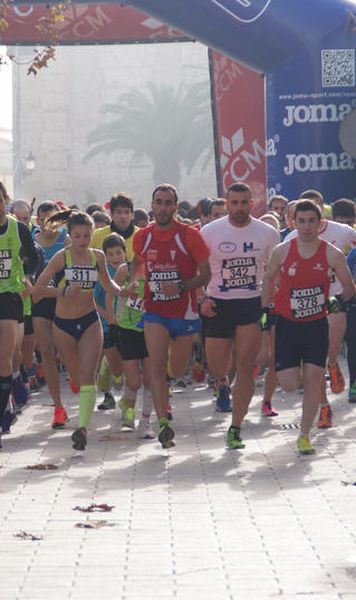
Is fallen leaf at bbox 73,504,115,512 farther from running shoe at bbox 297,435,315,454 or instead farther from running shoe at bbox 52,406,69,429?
running shoe at bbox 52,406,69,429

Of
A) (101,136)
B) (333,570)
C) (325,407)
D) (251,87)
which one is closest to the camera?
(333,570)

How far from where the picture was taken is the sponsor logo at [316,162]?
19.2 m

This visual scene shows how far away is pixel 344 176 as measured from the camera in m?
19.3

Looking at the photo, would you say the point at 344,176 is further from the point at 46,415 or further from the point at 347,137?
the point at 46,415

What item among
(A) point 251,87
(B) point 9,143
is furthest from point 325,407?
(B) point 9,143

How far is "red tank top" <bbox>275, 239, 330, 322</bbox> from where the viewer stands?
10.4 metres

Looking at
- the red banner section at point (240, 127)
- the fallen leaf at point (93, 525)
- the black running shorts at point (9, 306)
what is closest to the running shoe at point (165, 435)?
the black running shorts at point (9, 306)

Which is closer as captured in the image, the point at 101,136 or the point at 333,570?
the point at 333,570

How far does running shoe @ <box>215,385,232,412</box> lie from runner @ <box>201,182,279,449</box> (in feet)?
6.67

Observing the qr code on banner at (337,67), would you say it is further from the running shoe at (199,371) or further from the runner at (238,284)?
the runner at (238,284)

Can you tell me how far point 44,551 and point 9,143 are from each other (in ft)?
366

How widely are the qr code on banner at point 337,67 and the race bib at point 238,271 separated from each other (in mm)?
8640

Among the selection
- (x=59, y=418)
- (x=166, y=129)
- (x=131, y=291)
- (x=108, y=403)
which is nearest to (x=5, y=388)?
(x=59, y=418)

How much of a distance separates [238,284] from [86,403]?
51.4 inches
